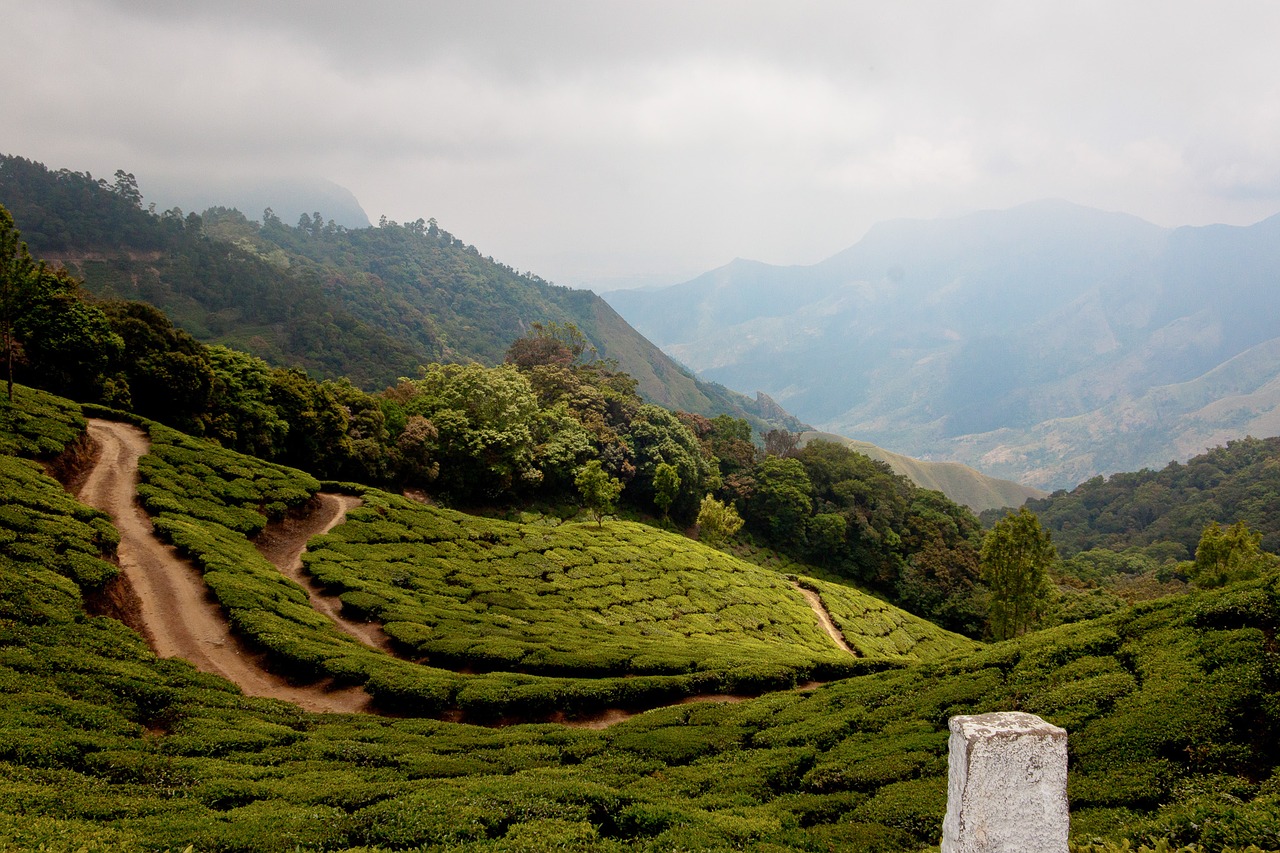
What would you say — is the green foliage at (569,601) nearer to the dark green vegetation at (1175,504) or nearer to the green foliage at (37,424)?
the green foliage at (37,424)

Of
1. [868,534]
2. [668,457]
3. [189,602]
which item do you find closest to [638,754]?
[189,602]

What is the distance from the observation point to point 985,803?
15.5 feet

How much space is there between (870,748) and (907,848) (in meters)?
4.07

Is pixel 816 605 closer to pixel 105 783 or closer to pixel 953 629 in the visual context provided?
pixel 953 629

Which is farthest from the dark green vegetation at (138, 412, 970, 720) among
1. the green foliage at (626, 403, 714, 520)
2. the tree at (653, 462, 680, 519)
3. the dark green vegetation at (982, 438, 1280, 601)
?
the dark green vegetation at (982, 438, 1280, 601)

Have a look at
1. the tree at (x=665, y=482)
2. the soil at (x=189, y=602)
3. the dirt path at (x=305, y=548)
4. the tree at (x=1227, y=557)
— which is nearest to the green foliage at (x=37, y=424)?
the soil at (x=189, y=602)

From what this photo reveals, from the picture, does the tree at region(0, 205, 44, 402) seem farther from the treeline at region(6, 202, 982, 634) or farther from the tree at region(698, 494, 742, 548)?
the tree at region(698, 494, 742, 548)

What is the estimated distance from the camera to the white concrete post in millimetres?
4688

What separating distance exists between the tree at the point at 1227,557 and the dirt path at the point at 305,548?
1601 inches

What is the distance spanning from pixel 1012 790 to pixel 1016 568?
31.5 m

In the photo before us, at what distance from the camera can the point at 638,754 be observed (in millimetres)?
13727

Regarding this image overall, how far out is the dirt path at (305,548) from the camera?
2231 cm

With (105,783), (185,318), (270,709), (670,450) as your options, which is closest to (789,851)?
(105,783)

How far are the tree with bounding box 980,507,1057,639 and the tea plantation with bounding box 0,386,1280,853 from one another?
17.4m
